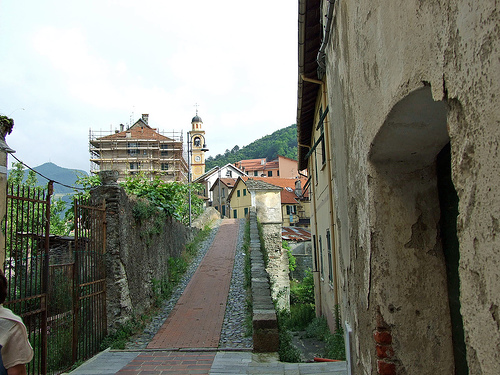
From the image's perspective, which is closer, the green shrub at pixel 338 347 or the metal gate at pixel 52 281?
the metal gate at pixel 52 281

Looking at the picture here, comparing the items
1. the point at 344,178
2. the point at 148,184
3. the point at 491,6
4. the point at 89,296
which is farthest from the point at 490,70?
the point at 148,184

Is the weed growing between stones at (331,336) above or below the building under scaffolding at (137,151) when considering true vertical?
below

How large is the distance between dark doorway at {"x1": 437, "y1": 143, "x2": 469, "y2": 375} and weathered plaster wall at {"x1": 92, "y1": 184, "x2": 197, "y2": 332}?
264 inches

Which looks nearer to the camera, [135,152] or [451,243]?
[451,243]

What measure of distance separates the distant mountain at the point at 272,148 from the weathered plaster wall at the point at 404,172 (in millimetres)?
96117

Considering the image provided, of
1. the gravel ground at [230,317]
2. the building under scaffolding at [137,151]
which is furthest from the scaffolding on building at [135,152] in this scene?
the gravel ground at [230,317]

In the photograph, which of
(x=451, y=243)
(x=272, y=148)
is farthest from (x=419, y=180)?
(x=272, y=148)

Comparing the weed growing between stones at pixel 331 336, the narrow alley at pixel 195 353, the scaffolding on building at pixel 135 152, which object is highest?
the scaffolding on building at pixel 135 152

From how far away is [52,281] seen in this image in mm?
6008

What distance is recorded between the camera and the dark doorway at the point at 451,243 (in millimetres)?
2899

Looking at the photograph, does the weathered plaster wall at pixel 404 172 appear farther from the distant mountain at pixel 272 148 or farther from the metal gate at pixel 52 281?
the distant mountain at pixel 272 148

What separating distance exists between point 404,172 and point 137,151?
5772 centimetres

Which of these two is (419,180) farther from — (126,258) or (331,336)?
(126,258)

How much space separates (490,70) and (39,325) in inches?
231
